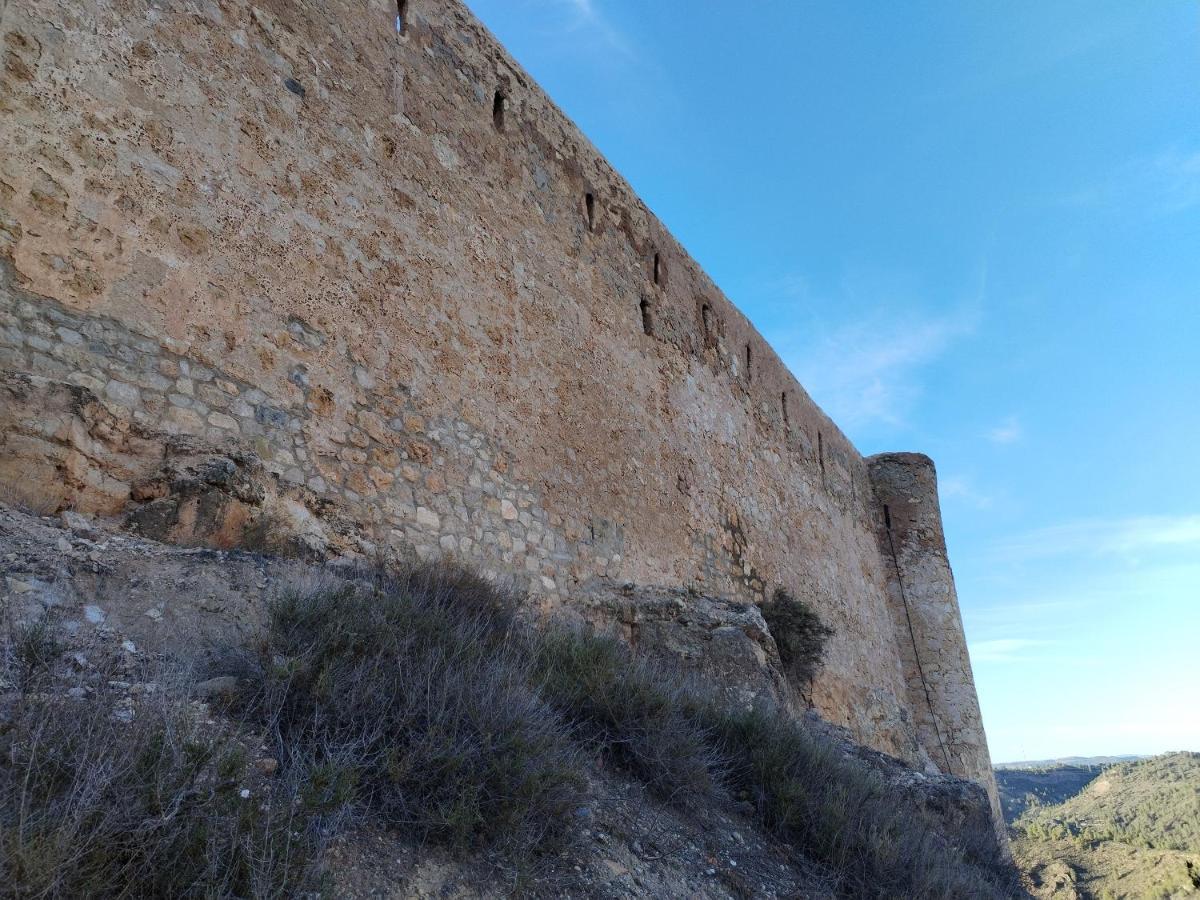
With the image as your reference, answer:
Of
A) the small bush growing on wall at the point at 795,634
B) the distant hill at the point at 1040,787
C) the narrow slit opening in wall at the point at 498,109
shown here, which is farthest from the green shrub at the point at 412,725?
the distant hill at the point at 1040,787

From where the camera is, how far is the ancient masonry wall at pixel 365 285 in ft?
11.6

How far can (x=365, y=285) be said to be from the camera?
493 cm

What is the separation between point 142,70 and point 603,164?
479 centimetres

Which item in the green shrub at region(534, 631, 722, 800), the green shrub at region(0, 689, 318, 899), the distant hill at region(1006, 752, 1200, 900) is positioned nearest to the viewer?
the green shrub at region(0, 689, 318, 899)

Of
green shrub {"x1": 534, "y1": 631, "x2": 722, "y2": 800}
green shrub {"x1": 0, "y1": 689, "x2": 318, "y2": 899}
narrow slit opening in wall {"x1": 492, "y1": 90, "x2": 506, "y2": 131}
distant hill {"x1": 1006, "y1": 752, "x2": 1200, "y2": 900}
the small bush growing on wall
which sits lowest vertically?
distant hill {"x1": 1006, "y1": 752, "x2": 1200, "y2": 900}

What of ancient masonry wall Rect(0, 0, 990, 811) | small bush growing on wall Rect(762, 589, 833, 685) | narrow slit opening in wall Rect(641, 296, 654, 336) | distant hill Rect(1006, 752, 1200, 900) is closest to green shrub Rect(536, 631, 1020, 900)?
ancient masonry wall Rect(0, 0, 990, 811)

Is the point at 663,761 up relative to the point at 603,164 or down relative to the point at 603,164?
down

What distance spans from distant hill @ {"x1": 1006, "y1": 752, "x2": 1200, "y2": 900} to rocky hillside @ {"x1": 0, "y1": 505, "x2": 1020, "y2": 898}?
109 inches

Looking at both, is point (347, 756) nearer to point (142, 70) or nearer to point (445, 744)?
point (445, 744)

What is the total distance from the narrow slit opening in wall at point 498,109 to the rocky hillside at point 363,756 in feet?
13.5

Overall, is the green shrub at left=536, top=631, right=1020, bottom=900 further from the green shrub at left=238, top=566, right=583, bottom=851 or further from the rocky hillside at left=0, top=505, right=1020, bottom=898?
the green shrub at left=238, top=566, right=583, bottom=851

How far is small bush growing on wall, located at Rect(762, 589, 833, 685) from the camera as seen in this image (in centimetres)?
916

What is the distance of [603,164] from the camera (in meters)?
8.02

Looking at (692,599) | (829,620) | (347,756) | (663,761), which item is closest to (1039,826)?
(829,620)
